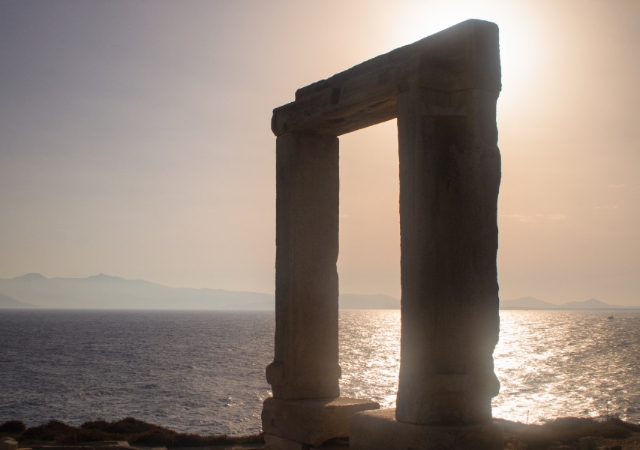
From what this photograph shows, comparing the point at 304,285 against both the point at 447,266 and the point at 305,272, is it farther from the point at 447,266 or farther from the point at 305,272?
the point at 447,266

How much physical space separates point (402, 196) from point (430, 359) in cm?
136

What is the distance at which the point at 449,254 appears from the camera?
17.9 ft

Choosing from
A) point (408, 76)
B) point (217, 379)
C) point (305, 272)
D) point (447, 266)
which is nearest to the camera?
point (447, 266)

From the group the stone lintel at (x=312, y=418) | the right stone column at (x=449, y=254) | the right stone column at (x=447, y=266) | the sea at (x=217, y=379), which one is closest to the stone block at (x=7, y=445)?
the sea at (x=217, y=379)

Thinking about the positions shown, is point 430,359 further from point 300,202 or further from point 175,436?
point 175,436

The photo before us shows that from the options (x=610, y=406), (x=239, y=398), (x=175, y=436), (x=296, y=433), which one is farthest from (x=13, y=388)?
(x=296, y=433)

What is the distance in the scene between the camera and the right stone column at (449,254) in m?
5.27

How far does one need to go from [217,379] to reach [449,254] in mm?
52918

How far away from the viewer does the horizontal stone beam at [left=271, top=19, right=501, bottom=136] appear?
215 inches

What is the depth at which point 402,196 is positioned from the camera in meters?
5.51

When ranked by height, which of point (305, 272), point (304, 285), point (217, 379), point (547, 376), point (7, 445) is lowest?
point (547, 376)

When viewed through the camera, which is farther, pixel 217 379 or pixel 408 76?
pixel 217 379

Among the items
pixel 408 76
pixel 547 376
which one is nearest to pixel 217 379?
pixel 547 376

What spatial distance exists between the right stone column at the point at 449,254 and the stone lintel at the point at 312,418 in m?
1.19
